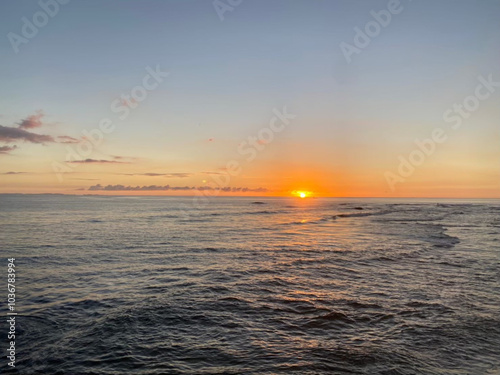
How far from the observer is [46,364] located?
9555 mm

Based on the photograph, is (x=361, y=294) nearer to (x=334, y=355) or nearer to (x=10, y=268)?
(x=334, y=355)

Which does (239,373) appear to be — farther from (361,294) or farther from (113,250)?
(113,250)

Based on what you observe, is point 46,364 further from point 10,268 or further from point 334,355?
point 10,268

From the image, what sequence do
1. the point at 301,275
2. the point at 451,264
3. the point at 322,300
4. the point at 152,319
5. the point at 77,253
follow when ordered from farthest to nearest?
the point at 77,253
the point at 451,264
the point at 301,275
the point at 322,300
the point at 152,319

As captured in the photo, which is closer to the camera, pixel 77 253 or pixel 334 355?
pixel 334 355

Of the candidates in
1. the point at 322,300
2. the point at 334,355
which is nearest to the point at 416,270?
the point at 322,300

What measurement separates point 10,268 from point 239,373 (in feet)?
64.1

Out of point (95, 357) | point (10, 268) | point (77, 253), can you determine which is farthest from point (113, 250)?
point (95, 357)

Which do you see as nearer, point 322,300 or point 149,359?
point 149,359

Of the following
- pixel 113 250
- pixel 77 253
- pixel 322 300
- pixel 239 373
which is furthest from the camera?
pixel 113 250

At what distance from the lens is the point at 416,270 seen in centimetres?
2197

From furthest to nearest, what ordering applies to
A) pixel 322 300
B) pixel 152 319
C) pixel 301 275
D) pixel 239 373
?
pixel 301 275
pixel 322 300
pixel 152 319
pixel 239 373

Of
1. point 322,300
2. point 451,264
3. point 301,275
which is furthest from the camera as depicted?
point 451,264

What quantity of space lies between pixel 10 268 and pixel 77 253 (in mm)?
6791
